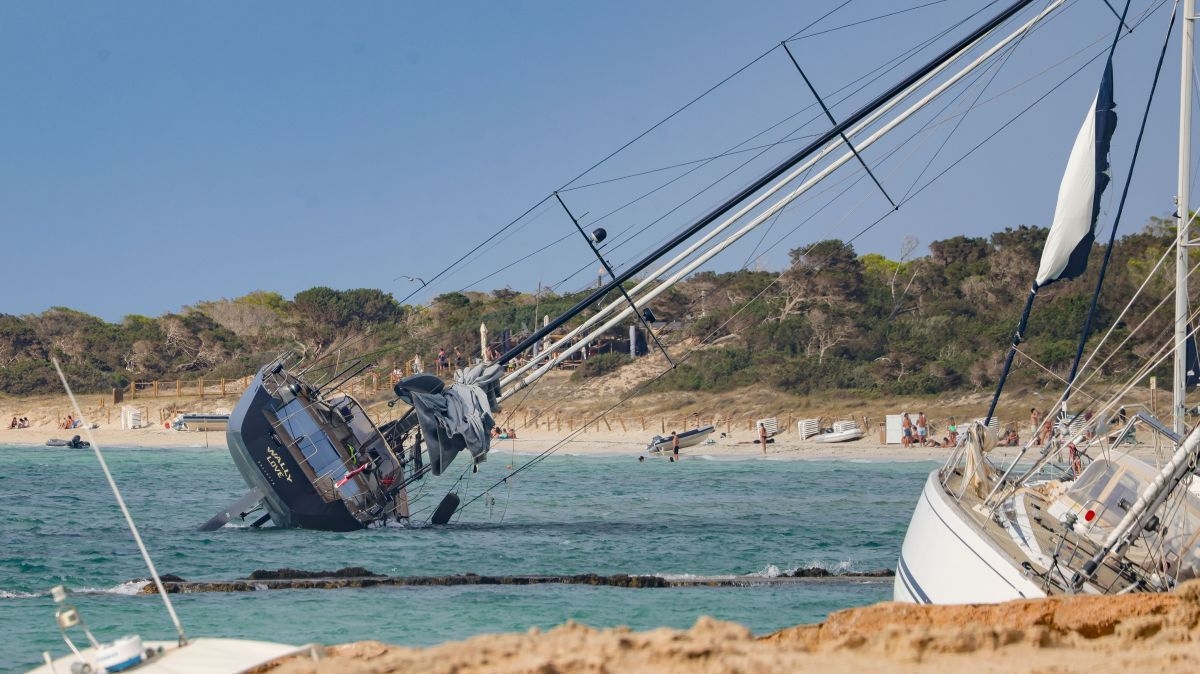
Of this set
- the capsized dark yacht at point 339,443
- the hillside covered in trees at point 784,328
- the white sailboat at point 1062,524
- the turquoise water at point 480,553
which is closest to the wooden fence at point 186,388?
the hillside covered in trees at point 784,328

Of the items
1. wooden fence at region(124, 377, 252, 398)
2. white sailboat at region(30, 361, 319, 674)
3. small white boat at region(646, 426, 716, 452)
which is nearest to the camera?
white sailboat at region(30, 361, 319, 674)

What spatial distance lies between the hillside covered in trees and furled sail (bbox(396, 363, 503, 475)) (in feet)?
88.8

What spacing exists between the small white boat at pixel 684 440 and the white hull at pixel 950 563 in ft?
122

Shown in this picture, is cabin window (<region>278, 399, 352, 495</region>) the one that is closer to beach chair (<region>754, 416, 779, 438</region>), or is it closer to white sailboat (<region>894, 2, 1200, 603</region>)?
white sailboat (<region>894, 2, 1200, 603</region>)

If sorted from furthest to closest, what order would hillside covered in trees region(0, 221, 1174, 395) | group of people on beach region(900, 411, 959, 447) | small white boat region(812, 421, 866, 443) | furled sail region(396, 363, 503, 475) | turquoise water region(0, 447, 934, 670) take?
hillside covered in trees region(0, 221, 1174, 395) → small white boat region(812, 421, 866, 443) → group of people on beach region(900, 411, 959, 447) → furled sail region(396, 363, 503, 475) → turquoise water region(0, 447, 934, 670)

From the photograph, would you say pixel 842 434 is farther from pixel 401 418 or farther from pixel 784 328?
pixel 401 418

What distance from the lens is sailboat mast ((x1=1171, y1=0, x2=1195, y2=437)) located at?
1691 centimetres

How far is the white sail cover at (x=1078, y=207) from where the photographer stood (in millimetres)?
16859

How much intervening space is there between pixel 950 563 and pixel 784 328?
54.4 metres

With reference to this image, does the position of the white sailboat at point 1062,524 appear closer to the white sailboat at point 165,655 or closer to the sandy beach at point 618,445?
the white sailboat at point 165,655

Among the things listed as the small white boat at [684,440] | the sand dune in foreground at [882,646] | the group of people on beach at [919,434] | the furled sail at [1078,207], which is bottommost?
the group of people on beach at [919,434]

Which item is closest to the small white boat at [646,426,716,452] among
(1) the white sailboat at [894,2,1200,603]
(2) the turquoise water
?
(2) the turquoise water

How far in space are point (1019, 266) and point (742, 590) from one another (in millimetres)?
55210

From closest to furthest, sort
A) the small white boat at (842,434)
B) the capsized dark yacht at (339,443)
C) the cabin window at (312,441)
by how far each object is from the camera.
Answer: the capsized dark yacht at (339,443) → the cabin window at (312,441) → the small white boat at (842,434)
